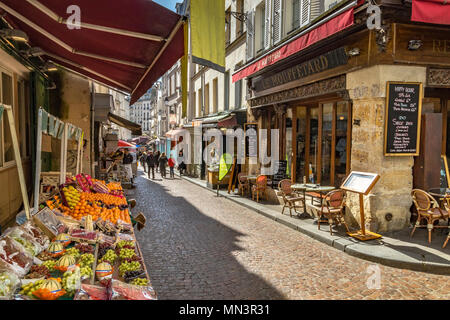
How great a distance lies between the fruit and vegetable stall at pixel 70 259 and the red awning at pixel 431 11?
241 inches

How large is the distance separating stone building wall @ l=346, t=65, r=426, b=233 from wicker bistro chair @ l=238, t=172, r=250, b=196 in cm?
594

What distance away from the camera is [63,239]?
356 centimetres

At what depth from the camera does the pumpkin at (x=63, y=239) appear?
3.53m

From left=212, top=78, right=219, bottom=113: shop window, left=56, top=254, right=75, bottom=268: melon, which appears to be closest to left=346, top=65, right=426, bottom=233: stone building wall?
left=56, top=254, right=75, bottom=268: melon

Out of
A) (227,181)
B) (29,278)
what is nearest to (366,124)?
(29,278)

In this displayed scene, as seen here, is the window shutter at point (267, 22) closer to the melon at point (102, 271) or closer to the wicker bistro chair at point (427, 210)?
the wicker bistro chair at point (427, 210)

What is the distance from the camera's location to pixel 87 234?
12.6 feet

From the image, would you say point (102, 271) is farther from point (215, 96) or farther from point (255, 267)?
point (215, 96)

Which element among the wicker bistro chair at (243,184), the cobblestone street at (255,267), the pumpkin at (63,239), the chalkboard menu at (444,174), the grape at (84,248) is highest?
the chalkboard menu at (444,174)

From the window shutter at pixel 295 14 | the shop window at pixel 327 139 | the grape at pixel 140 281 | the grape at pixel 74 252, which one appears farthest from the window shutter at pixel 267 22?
the grape at pixel 140 281

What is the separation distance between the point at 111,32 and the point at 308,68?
20.3 ft

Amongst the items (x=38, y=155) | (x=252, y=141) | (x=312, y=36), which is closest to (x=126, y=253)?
(x=38, y=155)
